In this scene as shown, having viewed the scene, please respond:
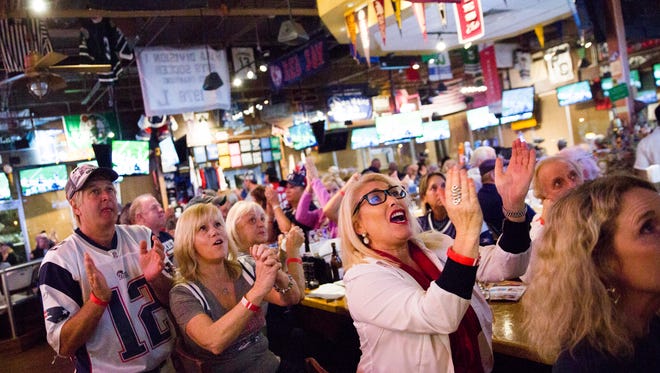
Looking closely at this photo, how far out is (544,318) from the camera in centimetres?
161

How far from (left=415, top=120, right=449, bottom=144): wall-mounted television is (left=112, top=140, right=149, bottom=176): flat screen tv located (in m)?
11.4

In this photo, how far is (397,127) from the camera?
16.2 meters

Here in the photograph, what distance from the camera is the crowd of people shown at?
59.9 inches

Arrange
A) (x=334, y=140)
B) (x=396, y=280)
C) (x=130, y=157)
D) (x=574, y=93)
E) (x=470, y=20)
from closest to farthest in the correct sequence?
(x=396, y=280), (x=470, y=20), (x=130, y=157), (x=574, y=93), (x=334, y=140)

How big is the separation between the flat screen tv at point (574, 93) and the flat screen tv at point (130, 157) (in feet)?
41.4

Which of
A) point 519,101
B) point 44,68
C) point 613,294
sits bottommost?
point 613,294

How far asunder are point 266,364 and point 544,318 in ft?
6.01

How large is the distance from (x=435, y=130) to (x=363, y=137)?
2.85 metres

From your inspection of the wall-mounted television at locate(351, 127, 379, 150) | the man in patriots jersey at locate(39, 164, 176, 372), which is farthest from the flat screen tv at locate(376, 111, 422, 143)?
the man in patriots jersey at locate(39, 164, 176, 372)

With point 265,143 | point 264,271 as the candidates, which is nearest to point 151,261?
point 264,271

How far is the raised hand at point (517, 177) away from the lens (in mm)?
2328

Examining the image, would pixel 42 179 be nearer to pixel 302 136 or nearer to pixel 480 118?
pixel 302 136

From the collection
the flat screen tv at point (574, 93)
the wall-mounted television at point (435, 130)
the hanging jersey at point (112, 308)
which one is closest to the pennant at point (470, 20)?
the hanging jersey at point (112, 308)

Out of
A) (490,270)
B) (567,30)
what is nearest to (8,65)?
(490,270)
